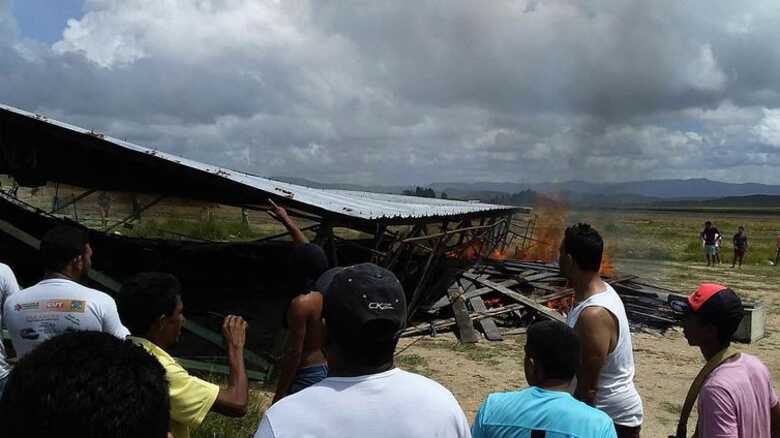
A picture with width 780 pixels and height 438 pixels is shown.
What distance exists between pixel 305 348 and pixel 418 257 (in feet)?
41.0

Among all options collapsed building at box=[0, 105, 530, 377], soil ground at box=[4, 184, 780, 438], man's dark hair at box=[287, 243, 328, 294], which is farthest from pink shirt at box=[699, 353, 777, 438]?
collapsed building at box=[0, 105, 530, 377]

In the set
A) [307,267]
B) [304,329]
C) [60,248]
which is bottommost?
[304,329]

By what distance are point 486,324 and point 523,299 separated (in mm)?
1394

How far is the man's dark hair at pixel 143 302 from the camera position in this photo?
272 centimetres

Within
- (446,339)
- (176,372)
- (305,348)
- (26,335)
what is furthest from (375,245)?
(176,372)

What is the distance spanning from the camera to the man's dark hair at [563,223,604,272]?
11.4ft

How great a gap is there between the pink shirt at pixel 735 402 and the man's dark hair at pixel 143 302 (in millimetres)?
2513

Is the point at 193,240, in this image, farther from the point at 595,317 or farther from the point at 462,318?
the point at 595,317

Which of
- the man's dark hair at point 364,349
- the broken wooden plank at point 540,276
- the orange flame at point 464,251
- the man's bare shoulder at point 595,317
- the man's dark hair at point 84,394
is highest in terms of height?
the man's dark hair at point 84,394

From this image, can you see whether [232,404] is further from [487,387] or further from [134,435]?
[487,387]

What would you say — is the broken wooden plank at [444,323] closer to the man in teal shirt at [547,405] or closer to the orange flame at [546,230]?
the man in teal shirt at [547,405]

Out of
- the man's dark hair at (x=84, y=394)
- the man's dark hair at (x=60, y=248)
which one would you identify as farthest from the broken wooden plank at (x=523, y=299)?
the man's dark hair at (x=84, y=394)

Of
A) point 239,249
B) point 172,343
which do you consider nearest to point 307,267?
point 172,343

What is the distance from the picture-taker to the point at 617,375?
340cm
